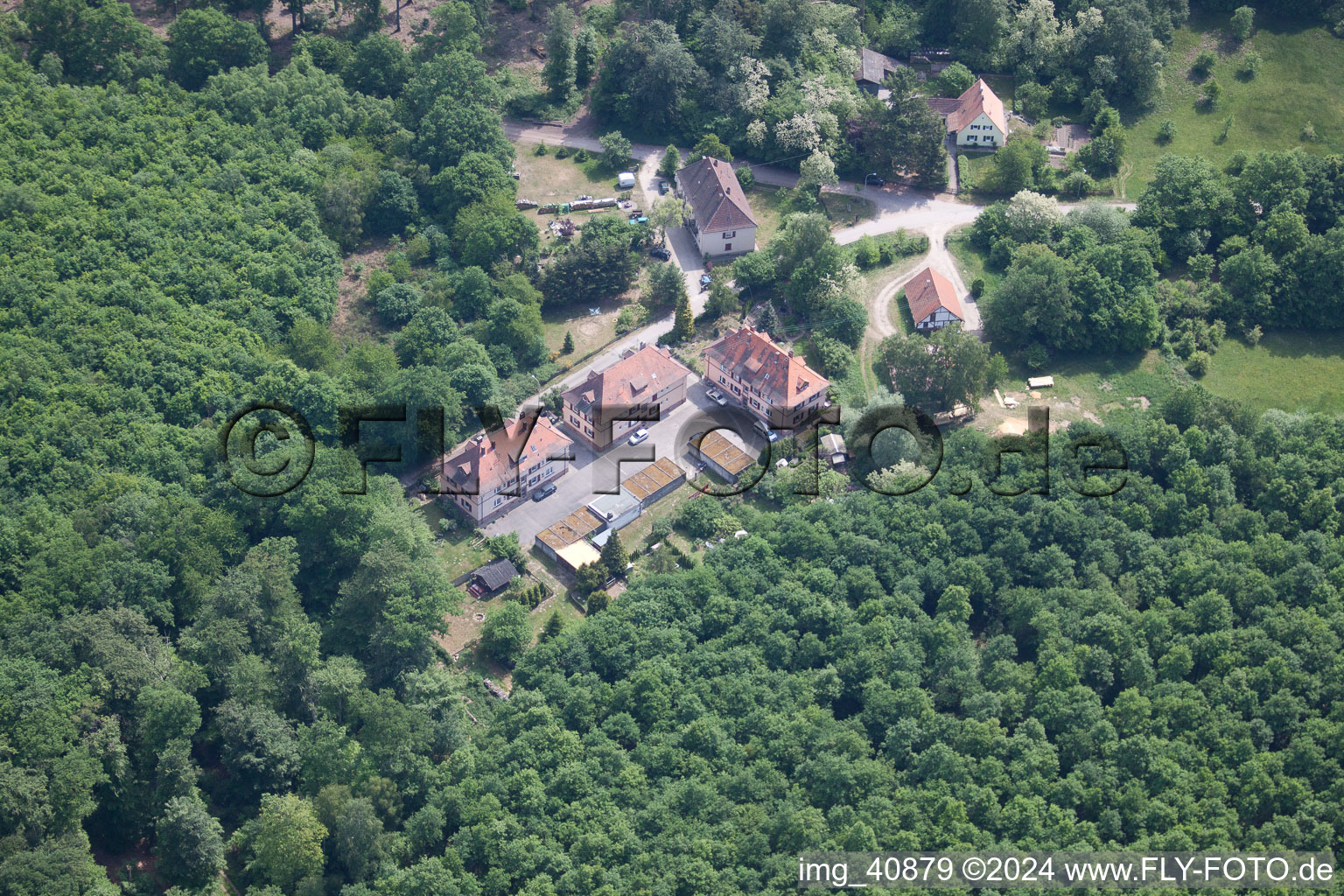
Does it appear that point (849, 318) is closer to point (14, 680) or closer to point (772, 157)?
point (772, 157)

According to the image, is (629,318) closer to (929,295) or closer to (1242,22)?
(929,295)

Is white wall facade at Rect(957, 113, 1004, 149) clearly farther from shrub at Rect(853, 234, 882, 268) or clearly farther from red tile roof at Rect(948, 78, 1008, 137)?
shrub at Rect(853, 234, 882, 268)

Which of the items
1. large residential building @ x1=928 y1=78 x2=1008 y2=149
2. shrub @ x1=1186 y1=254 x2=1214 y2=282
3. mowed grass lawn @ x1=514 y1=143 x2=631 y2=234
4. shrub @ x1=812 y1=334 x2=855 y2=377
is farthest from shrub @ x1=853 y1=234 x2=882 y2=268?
shrub @ x1=1186 y1=254 x2=1214 y2=282

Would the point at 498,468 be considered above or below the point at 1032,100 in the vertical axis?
below

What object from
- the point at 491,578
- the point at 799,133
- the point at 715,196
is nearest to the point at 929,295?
the point at 715,196

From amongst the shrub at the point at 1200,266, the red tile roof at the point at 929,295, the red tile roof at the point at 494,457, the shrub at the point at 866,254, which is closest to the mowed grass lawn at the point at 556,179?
the shrub at the point at 866,254

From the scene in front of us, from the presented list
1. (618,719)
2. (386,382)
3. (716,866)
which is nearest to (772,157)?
(386,382)
